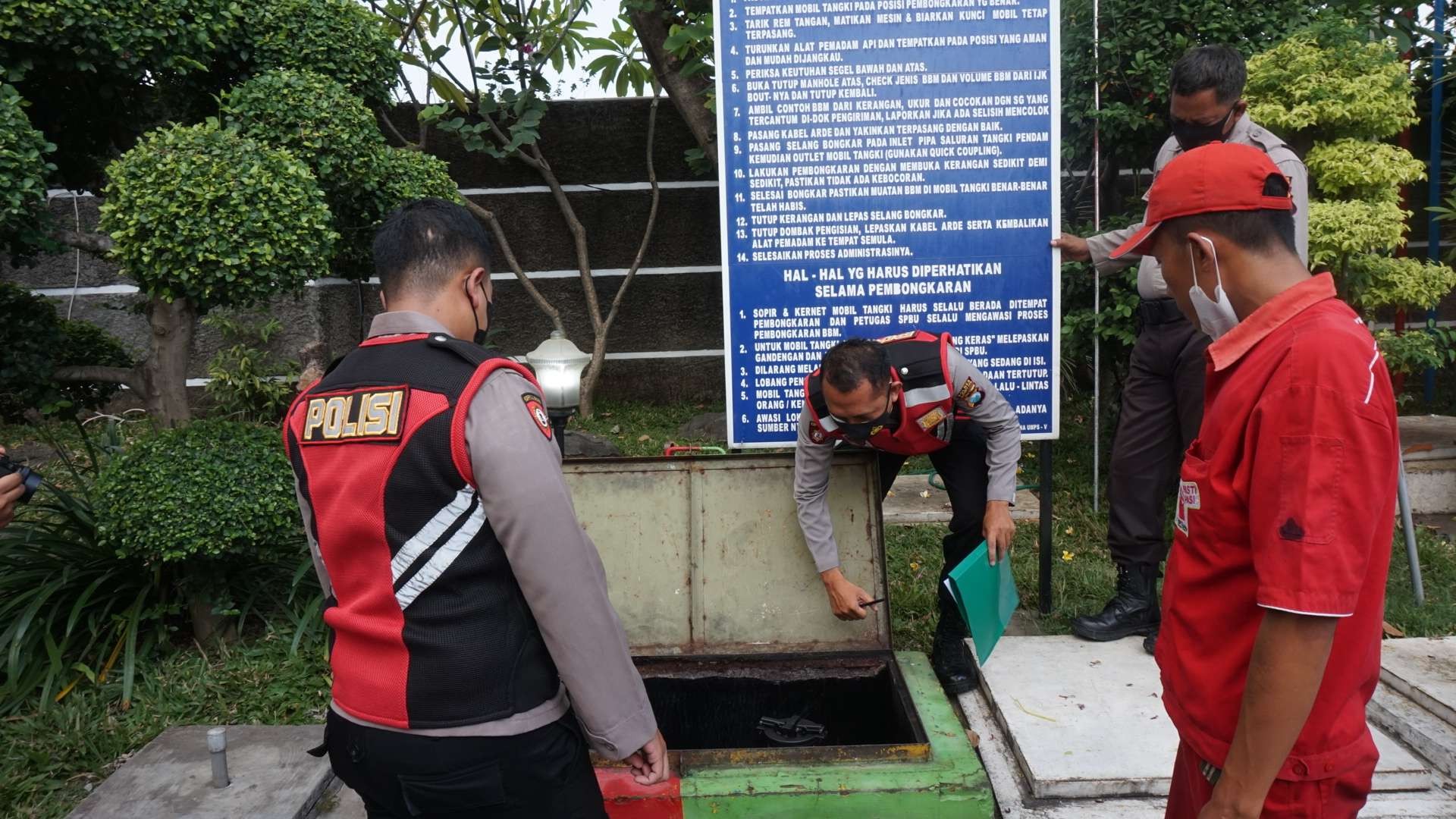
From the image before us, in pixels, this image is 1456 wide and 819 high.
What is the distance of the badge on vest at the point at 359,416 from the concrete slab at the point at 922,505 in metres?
3.77

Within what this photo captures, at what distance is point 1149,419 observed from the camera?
11.7 ft

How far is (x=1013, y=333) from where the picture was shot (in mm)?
3631

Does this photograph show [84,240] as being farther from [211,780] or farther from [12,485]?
[211,780]

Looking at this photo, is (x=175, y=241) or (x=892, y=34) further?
(x=892, y=34)

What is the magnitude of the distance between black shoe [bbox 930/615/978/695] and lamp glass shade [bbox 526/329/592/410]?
5.65 feet

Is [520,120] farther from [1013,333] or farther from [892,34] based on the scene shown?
[1013,333]

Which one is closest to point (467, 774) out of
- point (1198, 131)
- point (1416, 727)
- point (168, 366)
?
point (1416, 727)

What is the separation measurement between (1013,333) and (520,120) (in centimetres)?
395

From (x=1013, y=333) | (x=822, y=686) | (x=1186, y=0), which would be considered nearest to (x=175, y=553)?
(x=822, y=686)

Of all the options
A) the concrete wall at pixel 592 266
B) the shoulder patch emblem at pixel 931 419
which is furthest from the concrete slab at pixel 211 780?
the concrete wall at pixel 592 266

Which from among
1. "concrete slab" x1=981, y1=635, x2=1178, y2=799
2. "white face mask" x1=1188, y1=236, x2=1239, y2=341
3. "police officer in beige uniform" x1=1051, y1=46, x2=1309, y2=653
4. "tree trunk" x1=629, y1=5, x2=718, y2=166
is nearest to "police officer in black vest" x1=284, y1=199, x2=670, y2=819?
"white face mask" x1=1188, y1=236, x2=1239, y2=341

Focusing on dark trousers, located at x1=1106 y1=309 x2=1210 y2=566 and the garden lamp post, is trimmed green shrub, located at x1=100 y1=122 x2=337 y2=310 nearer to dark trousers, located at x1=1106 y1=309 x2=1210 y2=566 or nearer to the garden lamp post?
the garden lamp post

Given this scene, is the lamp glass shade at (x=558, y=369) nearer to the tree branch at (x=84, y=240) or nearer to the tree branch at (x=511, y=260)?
the tree branch at (x=84, y=240)

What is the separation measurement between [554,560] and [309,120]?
2.64m
